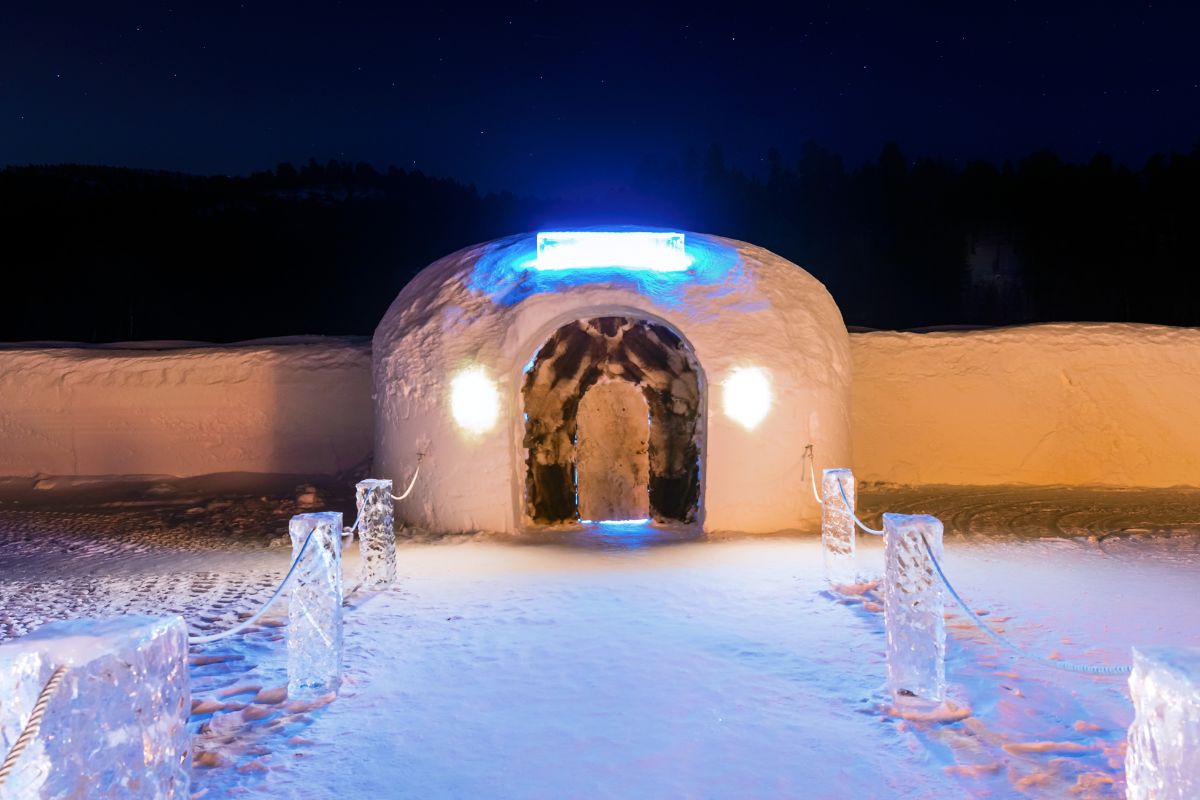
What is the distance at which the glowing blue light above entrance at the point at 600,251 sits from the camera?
9.55 meters

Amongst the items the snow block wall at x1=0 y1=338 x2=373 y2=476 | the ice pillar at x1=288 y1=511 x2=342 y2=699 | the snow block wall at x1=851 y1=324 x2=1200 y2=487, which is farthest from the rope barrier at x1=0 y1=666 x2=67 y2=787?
the snow block wall at x1=851 y1=324 x2=1200 y2=487

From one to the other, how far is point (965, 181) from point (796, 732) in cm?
3747

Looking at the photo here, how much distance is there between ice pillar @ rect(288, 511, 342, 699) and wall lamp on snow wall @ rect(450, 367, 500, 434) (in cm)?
386

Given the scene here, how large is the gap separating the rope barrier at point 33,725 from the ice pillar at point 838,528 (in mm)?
5793

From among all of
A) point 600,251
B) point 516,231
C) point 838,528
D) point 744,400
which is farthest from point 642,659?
point 516,231

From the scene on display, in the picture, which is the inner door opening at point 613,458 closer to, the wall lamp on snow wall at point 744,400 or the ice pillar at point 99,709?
the wall lamp on snow wall at point 744,400

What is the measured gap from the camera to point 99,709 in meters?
2.67

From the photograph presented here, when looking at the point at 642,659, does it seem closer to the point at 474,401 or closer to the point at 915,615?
the point at 915,615

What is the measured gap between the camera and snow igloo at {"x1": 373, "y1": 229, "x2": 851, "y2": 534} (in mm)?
8945

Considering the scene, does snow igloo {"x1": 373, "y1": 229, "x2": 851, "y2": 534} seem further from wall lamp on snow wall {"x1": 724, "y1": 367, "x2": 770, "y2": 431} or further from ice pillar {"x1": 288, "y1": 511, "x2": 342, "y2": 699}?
ice pillar {"x1": 288, "y1": 511, "x2": 342, "y2": 699}

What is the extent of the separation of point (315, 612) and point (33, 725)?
7.87ft

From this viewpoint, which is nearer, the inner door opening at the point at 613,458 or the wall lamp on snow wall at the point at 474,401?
the wall lamp on snow wall at the point at 474,401

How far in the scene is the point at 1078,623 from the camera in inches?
230

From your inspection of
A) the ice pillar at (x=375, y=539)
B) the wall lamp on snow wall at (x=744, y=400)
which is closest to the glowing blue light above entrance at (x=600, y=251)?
the wall lamp on snow wall at (x=744, y=400)
